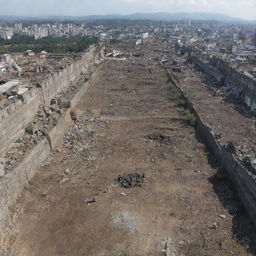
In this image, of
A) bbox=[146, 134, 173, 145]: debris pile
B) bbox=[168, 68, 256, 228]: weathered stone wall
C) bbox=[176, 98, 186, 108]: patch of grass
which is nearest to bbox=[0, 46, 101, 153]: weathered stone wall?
bbox=[146, 134, 173, 145]: debris pile

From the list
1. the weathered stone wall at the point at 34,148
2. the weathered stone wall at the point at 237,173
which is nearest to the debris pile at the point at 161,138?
the weathered stone wall at the point at 237,173

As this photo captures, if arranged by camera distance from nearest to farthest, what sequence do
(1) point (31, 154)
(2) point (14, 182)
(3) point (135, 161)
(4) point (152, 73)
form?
(2) point (14, 182) < (1) point (31, 154) < (3) point (135, 161) < (4) point (152, 73)

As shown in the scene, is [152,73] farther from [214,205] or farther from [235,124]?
[214,205]

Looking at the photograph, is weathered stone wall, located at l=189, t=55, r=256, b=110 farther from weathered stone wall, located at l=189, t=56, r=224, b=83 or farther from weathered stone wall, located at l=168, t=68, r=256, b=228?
weathered stone wall, located at l=168, t=68, r=256, b=228

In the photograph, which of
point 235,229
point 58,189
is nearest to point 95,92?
point 58,189

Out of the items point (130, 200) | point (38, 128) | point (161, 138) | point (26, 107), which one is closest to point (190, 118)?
point (161, 138)

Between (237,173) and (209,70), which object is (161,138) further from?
(209,70)
